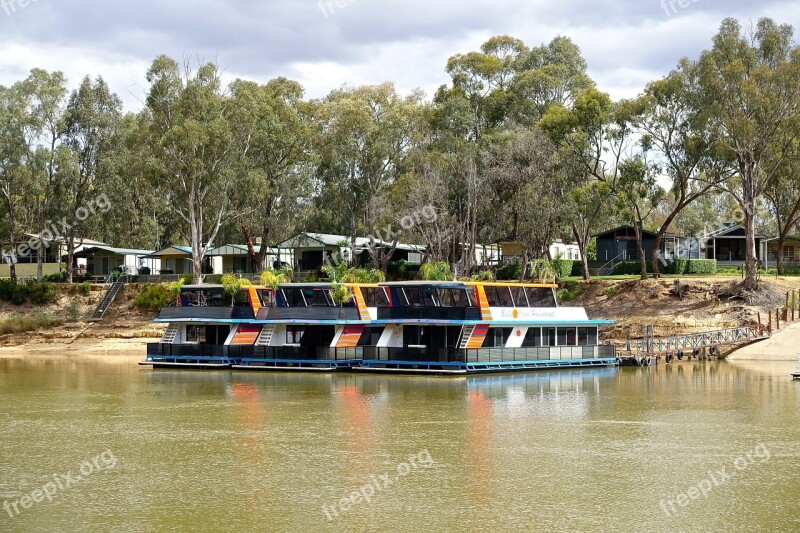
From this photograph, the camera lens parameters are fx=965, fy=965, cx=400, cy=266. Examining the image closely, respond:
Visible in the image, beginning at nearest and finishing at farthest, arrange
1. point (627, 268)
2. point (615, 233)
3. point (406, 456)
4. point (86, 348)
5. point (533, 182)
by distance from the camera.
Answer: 1. point (406, 456)
2. point (533, 182)
3. point (86, 348)
4. point (627, 268)
5. point (615, 233)

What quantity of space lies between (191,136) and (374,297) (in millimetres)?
23158

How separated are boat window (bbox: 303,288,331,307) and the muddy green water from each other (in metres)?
7.27

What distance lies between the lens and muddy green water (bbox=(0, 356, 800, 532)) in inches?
821

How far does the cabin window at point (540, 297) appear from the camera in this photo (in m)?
48.4

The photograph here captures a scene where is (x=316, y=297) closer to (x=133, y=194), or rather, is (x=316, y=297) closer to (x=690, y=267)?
(x=690, y=267)

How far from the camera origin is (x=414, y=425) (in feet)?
103

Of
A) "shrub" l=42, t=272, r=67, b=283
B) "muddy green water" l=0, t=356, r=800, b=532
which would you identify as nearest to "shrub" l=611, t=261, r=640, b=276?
"muddy green water" l=0, t=356, r=800, b=532

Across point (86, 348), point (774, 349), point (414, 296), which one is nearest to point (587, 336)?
point (774, 349)

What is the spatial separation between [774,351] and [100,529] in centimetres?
4047

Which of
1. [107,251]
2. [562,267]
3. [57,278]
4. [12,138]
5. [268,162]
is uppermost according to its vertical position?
[12,138]

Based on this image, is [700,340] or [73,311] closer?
[700,340]

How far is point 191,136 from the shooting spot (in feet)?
213

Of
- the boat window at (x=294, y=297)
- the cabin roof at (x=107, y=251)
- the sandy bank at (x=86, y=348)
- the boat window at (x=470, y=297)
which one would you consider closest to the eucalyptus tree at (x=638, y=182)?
the boat window at (x=470, y=297)

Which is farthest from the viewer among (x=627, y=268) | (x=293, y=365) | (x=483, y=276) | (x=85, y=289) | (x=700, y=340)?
(x=85, y=289)
